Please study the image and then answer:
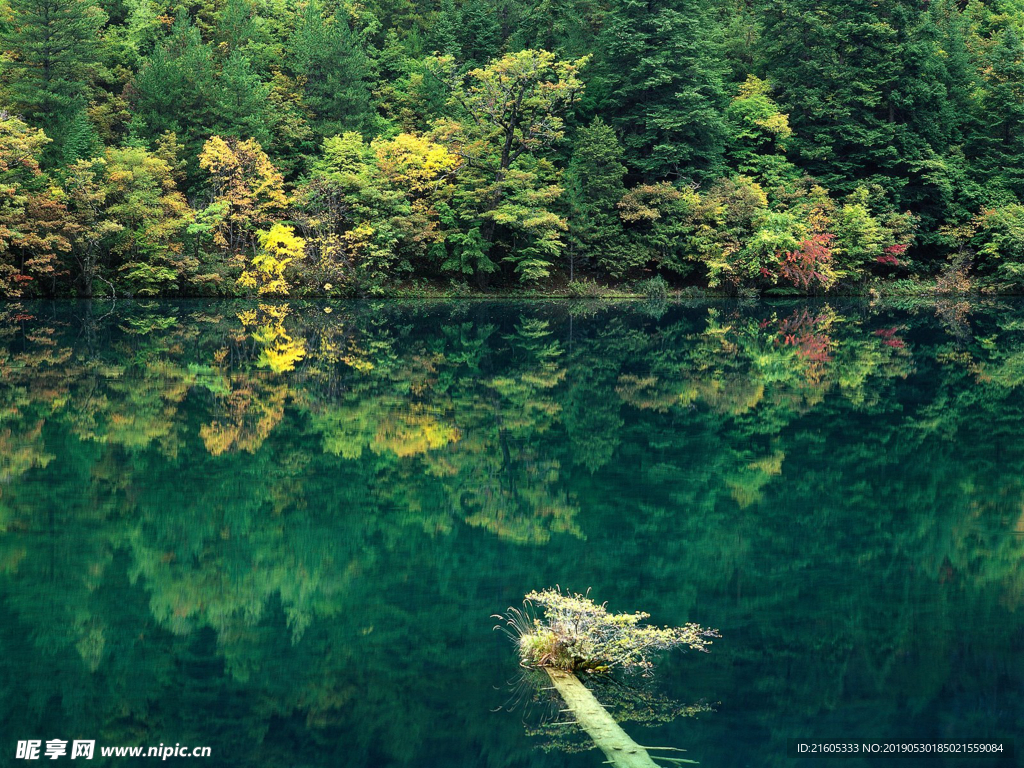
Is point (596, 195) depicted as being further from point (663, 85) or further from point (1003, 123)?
point (1003, 123)

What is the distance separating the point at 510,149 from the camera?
116 feet

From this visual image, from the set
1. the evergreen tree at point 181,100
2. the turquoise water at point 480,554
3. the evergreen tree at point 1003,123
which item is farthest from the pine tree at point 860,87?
the turquoise water at point 480,554

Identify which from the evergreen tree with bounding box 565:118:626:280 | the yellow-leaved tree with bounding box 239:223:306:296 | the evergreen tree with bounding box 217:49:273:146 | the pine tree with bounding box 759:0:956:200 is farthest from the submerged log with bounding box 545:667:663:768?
the pine tree with bounding box 759:0:956:200

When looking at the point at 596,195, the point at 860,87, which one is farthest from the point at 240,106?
the point at 860,87

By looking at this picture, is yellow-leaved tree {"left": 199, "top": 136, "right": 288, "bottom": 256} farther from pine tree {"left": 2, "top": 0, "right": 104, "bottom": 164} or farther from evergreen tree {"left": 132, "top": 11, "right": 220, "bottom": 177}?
pine tree {"left": 2, "top": 0, "right": 104, "bottom": 164}

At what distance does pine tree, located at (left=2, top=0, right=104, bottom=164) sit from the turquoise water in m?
18.4

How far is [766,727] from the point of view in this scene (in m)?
4.52

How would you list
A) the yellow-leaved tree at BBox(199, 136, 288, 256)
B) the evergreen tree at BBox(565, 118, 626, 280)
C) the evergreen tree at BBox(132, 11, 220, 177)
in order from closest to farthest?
the yellow-leaved tree at BBox(199, 136, 288, 256), the evergreen tree at BBox(132, 11, 220, 177), the evergreen tree at BBox(565, 118, 626, 280)

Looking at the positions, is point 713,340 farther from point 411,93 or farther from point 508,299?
point 411,93

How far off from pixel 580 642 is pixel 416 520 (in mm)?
2935

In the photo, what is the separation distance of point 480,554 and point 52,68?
104 ft

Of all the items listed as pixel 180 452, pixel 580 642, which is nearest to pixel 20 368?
pixel 180 452

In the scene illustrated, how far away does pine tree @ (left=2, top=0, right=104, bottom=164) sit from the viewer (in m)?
31.6

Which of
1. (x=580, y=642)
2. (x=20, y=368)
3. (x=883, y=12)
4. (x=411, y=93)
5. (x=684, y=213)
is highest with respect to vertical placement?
(x=883, y=12)
